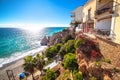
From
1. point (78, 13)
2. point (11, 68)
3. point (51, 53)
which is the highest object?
point (78, 13)

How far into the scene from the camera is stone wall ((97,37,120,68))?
35.9 feet

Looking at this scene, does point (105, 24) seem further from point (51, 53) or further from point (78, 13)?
point (78, 13)

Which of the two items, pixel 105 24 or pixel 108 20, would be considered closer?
pixel 108 20

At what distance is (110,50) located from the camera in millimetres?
11797

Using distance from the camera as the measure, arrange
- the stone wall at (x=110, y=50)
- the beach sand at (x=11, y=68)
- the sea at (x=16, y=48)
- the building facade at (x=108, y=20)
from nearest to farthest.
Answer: the stone wall at (x=110, y=50)
the building facade at (x=108, y=20)
the beach sand at (x=11, y=68)
the sea at (x=16, y=48)

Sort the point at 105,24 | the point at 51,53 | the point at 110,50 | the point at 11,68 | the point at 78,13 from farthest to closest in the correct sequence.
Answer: the point at 78,13
the point at 11,68
the point at 51,53
the point at 105,24
the point at 110,50

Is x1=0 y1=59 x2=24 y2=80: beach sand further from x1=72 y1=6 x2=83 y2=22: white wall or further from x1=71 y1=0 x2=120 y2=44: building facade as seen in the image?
x1=72 y1=6 x2=83 y2=22: white wall

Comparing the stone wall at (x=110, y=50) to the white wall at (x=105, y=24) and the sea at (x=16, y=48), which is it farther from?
the sea at (x=16, y=48)

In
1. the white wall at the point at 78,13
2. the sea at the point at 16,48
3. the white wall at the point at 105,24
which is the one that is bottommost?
the sea at the point at 16,48

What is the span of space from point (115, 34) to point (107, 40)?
110 cm

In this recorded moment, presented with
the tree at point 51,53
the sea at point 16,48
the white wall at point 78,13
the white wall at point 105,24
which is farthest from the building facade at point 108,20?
the sea at point 16,48

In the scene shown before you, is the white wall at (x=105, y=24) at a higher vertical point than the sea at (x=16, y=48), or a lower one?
higher

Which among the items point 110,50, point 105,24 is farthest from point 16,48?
point 110,50

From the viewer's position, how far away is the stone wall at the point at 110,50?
10930 mm
